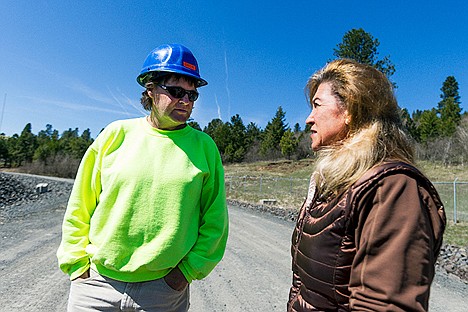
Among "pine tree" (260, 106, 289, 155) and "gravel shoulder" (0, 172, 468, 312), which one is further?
"pine tree" (260, 106, 289, 155)

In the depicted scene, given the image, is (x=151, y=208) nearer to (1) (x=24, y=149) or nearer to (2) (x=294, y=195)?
(2) (x=294, y=195)

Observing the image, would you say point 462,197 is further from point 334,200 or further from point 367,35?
point 334,200

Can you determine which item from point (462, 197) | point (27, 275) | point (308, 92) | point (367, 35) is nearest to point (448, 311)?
point (308, 92)

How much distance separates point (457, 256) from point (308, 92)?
6700 mm

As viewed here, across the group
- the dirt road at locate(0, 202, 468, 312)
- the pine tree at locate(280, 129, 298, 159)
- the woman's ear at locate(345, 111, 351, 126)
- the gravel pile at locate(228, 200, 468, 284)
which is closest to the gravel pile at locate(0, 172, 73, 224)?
the dirt road at locate(0, 202, 468, 312)

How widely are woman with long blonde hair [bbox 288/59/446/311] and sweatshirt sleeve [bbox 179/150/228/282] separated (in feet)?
1.75

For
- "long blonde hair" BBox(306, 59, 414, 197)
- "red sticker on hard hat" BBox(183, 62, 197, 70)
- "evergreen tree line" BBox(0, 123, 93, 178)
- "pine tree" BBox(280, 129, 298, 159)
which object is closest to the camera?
"long blonde hair" BBox(306, 59, 414, 197)

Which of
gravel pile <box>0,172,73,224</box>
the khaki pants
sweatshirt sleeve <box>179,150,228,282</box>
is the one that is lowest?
gravel pile <box>0,172,73,224</box>

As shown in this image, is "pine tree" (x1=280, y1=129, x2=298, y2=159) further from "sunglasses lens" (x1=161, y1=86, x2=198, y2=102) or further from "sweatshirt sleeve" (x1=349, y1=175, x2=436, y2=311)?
"sweatshirt sleeve" (x1=349, y1=175, x2=436, y2=311)

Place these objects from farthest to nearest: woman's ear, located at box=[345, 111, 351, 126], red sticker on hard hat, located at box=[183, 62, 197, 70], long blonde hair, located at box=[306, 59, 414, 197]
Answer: red sticker on hard hat, located at box=[183, 62, 197, 70], woman's ear, located at box=[345, 111, 351, 126], long blonde hair, located at box=[306, 59, 414, 197]

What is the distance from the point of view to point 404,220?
3.10 ft

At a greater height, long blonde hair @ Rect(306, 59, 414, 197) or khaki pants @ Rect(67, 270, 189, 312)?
long blonde hair @ Rect(306, 59, 414, 197)

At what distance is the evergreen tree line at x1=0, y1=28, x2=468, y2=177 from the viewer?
107 feet

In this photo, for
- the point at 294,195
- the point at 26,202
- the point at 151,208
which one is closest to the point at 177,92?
the point at 151,208
